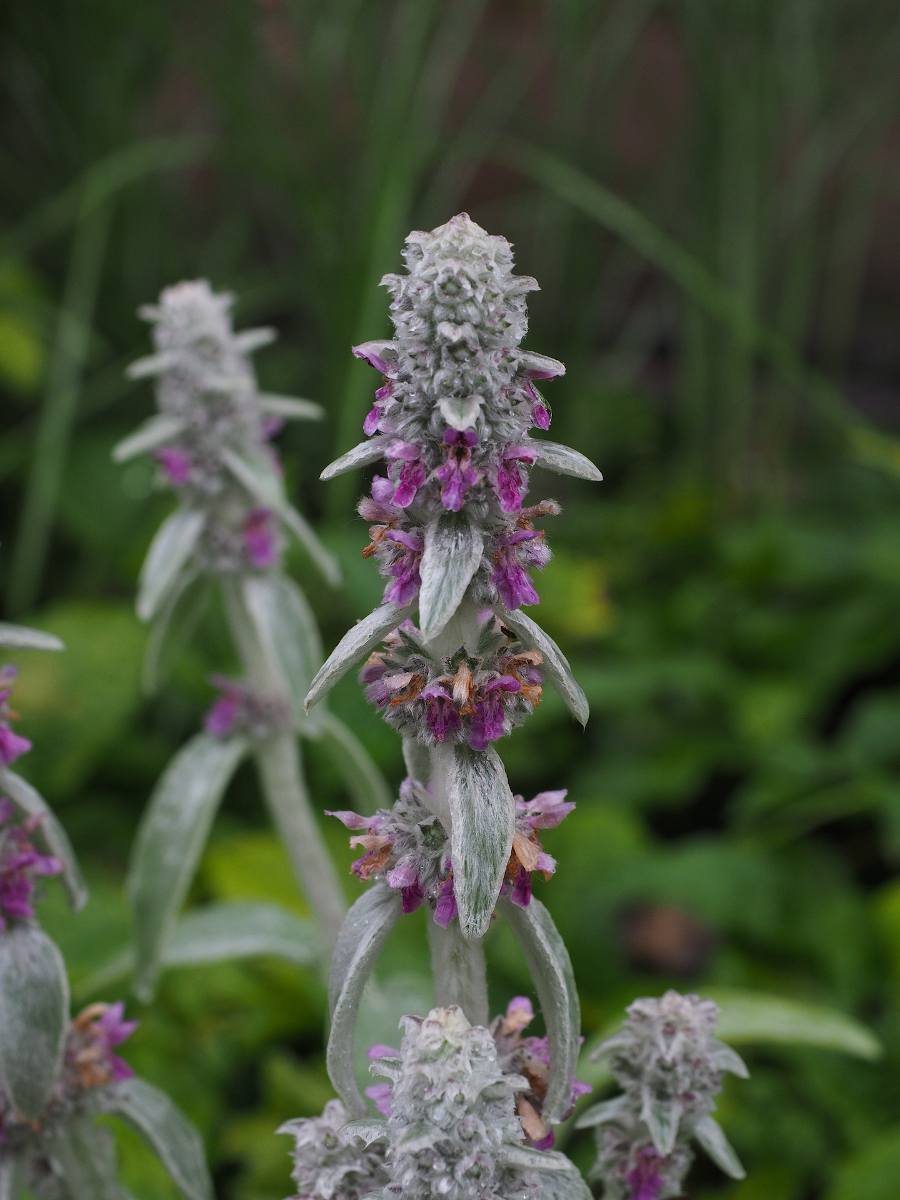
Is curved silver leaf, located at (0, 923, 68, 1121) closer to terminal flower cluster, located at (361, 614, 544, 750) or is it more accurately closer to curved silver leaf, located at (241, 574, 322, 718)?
terminal flower cluster, located at (361, 614, 544, 750)

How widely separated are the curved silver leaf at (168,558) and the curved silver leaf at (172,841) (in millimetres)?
189

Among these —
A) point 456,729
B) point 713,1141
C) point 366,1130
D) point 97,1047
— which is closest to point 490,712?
point 456,729

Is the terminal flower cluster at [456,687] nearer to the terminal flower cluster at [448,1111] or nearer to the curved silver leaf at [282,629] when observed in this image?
the terminal flower cluster at [448,1111]

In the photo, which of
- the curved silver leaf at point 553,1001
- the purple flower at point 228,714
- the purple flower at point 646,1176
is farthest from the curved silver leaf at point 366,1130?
the purple flower at point 228,714

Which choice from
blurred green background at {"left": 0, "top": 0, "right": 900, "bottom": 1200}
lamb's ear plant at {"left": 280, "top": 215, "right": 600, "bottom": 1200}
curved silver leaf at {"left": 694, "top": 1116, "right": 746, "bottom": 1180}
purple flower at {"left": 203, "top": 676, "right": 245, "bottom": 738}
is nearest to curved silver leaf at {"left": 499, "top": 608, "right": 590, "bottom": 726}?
lamb's ear plant at {"left": 280, "top": 215, "right": 600, "bottom": 1200}

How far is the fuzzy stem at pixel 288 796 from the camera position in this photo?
1.53 metres

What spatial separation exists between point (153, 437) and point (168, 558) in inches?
5.1

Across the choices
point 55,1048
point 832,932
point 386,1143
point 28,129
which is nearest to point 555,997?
point 386,1143

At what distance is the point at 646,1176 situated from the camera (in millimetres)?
931

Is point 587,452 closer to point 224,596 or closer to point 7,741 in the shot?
point 224,596

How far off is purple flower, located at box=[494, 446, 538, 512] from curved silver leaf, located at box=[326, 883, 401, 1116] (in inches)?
10.6

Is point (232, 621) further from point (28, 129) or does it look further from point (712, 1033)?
point (28, 129)

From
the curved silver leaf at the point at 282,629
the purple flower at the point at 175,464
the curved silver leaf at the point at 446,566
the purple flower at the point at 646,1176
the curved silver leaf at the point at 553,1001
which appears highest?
the purple flower at the point at 175,464

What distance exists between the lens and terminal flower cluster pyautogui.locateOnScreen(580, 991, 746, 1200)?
898 mm
